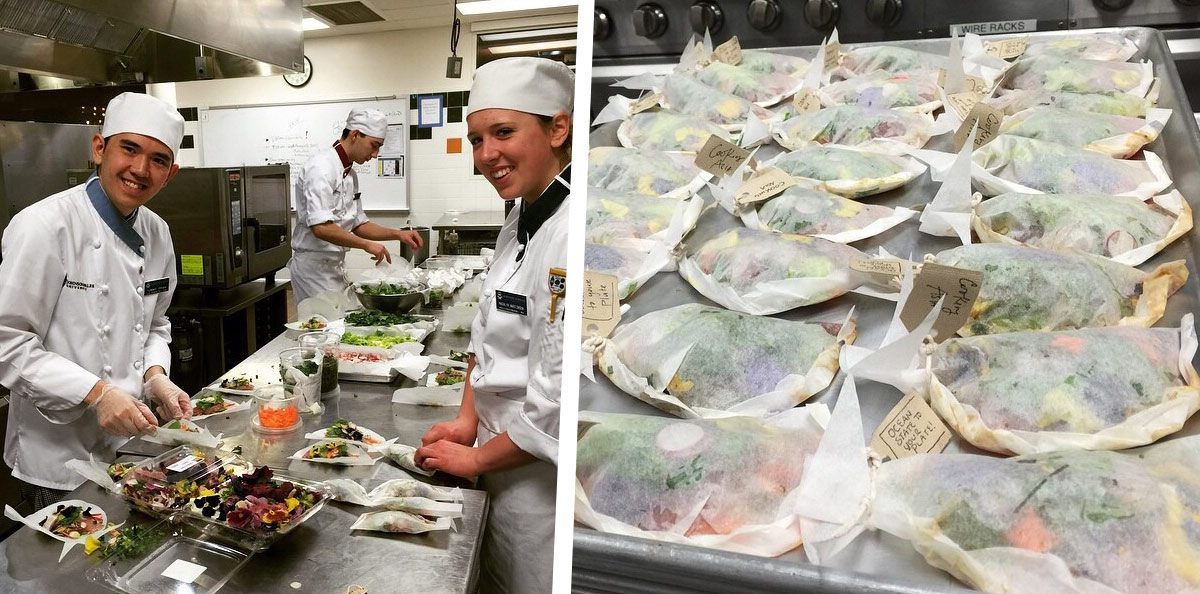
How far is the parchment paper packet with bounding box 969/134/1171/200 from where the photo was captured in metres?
0.94

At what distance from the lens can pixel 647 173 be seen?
1.13 metres

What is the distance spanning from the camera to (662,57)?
148 centimetres

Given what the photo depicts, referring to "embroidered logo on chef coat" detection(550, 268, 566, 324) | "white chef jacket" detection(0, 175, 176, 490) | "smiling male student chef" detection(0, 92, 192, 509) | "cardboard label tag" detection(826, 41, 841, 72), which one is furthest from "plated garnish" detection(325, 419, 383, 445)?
"cardboard label tag" detection(826, 41, 841, 72)

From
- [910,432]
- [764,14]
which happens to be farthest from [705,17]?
[910,432]

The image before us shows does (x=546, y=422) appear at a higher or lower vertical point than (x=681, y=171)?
lower

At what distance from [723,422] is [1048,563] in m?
0.26

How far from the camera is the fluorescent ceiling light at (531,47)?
3.29 feet

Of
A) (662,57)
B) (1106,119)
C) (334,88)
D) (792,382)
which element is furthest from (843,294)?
(334,88)

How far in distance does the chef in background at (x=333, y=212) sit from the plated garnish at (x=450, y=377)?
26.1 inches

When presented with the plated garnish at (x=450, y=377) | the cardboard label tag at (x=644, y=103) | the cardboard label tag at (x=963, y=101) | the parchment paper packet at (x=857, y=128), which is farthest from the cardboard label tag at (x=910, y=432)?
the plated garnish at (x=450, y=377)

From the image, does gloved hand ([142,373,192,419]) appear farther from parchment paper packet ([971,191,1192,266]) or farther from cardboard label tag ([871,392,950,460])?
parchment paper packet ([971,191,1192,266])

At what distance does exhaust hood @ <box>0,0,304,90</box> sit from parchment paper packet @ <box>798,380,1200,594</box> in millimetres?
1775

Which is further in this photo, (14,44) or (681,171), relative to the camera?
(14,44)

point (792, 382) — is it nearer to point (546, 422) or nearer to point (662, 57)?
point (546, 422)
